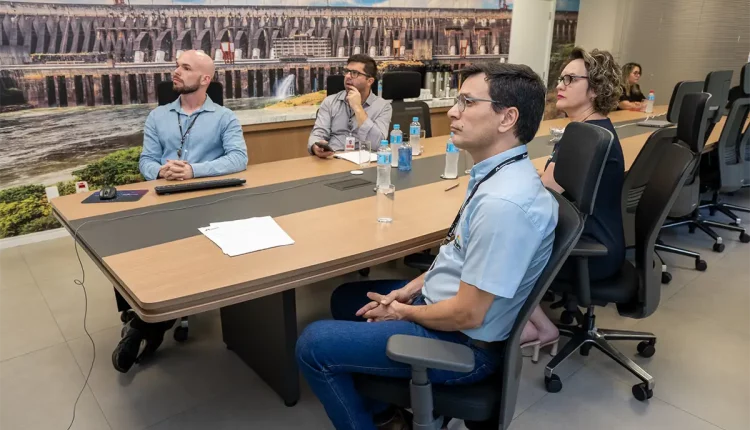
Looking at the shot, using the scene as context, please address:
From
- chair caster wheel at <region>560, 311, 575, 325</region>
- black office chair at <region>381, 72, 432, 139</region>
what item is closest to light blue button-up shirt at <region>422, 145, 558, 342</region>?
chair caster wheel at <region>560, 311, 575, 325</region>

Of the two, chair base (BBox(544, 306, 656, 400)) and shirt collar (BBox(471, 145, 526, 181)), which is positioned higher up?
shirt collar (BBox(471, 145, 526, 181))

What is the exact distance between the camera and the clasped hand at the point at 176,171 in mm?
2445

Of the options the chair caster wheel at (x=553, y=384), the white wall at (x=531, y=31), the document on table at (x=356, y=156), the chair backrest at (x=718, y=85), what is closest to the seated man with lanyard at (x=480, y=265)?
the chair caster wheel at (x=553, y=384)

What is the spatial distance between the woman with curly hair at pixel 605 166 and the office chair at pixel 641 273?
56mm

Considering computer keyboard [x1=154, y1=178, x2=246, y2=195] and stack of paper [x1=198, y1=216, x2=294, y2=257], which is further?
computer keyboard [x1=154, y1=178, x2=246, y2=195]

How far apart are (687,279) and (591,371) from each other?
1.36 m

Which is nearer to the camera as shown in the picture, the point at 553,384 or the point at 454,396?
the point at 454,396

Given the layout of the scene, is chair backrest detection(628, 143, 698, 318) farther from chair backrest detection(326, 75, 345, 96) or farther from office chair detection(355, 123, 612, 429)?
chair backrest detection(326, 75, 345, 96)

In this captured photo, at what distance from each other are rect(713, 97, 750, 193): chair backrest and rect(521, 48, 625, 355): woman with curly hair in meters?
1.98

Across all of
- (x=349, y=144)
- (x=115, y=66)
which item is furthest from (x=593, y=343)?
(x=115, y=66)

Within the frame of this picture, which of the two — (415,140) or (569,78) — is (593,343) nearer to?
(569,78)

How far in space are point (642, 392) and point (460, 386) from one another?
46.7 inches

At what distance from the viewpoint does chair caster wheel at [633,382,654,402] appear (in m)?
2.10

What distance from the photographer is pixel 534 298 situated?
1.24 meters
